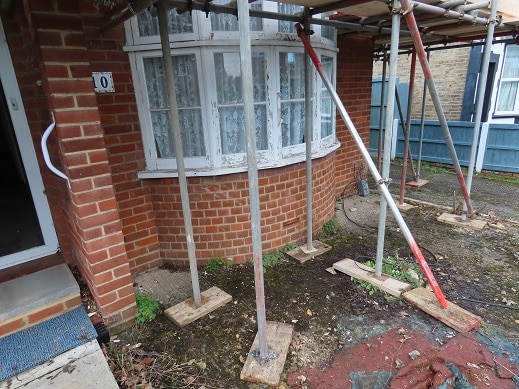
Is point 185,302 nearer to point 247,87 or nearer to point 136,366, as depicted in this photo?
point 136,366

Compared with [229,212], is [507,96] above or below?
above

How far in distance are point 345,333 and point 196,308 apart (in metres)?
1.32

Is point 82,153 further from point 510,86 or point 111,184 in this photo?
point 510,86

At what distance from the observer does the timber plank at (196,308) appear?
2820mm

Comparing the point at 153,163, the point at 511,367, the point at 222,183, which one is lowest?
the point at 511,367

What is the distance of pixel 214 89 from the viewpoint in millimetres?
3244

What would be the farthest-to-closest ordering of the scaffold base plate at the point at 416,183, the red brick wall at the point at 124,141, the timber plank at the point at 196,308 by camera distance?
the scaffold base plate at the point at 416,183 → the red brick wall at the point at 124,141 → the timber plank at the point at 196,308

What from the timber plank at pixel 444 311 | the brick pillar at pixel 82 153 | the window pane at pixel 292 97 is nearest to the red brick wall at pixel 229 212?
the window pane at pixel 292 97

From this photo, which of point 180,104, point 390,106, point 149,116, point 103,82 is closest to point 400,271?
point 390,106

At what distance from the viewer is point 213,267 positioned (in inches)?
144

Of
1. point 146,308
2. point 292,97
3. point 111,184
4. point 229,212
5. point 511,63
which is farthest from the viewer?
point 511,63

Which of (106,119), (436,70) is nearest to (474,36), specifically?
(436,70)

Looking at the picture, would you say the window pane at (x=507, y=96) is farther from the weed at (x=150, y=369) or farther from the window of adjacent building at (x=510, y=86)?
the weed at (x=150, y=369)

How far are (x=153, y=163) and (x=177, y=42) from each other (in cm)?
122
